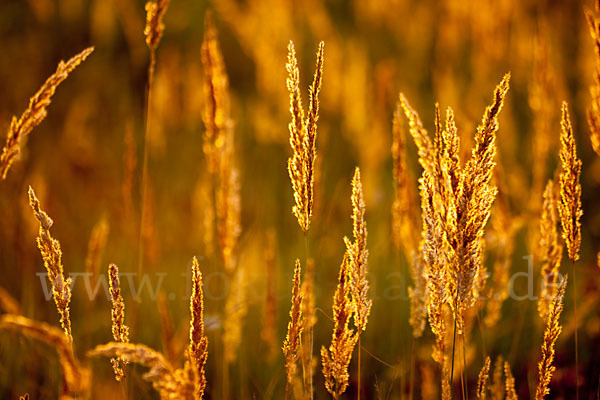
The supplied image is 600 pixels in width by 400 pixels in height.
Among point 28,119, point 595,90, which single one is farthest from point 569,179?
point 28,119

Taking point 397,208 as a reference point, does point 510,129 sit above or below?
above

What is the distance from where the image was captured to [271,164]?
364 centimetres

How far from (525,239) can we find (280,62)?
154 centimetres

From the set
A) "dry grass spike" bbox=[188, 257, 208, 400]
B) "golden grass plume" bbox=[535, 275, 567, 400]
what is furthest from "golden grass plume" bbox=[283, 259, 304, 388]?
"golden grass plume" bbox=[535, 275, 567, 400]

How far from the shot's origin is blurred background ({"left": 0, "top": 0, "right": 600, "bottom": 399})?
7.18 ft

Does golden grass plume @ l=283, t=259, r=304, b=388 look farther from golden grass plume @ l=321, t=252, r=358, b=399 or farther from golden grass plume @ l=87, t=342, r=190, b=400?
golden grass plume @ l=87, t=342, r=190, b=400

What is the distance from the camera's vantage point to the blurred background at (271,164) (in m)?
2.19

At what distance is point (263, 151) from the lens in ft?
12.1

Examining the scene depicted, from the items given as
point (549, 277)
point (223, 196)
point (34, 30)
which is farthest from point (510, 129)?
point (34, 30)

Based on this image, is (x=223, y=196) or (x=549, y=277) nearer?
(x=549, y=277)

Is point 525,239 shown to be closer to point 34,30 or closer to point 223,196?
point 223,196

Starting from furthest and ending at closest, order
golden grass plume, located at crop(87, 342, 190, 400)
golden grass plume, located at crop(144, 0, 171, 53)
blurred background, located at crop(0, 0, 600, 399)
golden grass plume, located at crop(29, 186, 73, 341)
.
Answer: blurred background, located at crop(0, 0, 600, 399), golden grass plume, located at crop(144, 0, 171, 53), golden grass plume, located at crop(29, 186, 73, 341), golden grass plume, located at crop(87, 342, 190, 400)

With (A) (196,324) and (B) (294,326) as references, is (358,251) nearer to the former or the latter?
(B) (294,326)

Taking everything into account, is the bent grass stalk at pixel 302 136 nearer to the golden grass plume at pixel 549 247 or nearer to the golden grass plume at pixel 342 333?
the golden grass plume at pixel 342 333
